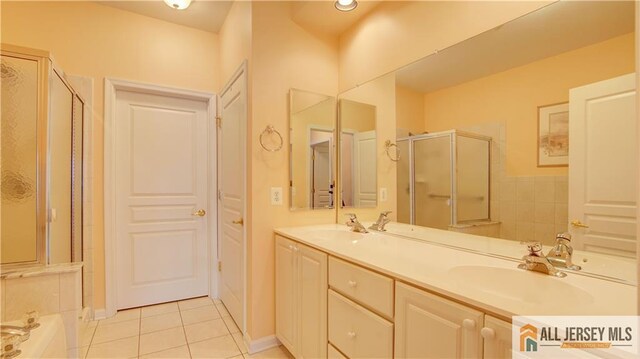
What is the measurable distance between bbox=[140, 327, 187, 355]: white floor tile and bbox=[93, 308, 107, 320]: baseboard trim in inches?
22.1

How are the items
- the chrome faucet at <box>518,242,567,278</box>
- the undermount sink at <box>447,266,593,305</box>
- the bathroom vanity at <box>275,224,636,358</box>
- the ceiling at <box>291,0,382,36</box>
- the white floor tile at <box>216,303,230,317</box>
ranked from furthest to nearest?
the white floor tile at <box>216,303,230,317</box>
the ceiling at <box>291,0,382,36</box>
the chrome faucet at <box>518,242,567,278</box>
the undermount sink at <box>447,266,593,305</box>
the bathroom vanity at <box>275,224,636,358</box>

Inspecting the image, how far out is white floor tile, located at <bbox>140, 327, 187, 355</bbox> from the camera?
201cm

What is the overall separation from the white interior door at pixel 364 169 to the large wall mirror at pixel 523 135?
26cm

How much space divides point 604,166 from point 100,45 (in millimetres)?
3481

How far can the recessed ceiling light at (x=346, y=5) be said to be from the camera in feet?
6.37

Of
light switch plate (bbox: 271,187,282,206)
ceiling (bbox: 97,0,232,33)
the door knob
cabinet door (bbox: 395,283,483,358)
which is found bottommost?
cabinet door (bbox: 395,283,483,358)

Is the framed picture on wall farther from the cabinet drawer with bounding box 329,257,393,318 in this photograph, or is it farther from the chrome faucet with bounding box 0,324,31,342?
the chrome faucet with bounding box 0,324,31,342

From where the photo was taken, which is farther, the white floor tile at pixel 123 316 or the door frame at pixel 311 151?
the white floor tile at pixel 123 316

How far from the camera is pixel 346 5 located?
1.98 meters

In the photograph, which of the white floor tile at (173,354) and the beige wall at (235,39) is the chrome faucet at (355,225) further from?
the white floor tile at (173,354)

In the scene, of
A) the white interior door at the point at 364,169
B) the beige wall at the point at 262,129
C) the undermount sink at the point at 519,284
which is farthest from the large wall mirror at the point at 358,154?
the undermount sink at the point at 519,284

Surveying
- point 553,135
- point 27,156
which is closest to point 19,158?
point 27,156

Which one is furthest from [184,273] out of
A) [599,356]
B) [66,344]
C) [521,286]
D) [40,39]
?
[599,356]

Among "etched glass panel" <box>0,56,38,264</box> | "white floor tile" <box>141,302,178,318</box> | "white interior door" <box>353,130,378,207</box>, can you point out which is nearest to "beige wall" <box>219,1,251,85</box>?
"white interior door" <box>353,130,378,207</box>
